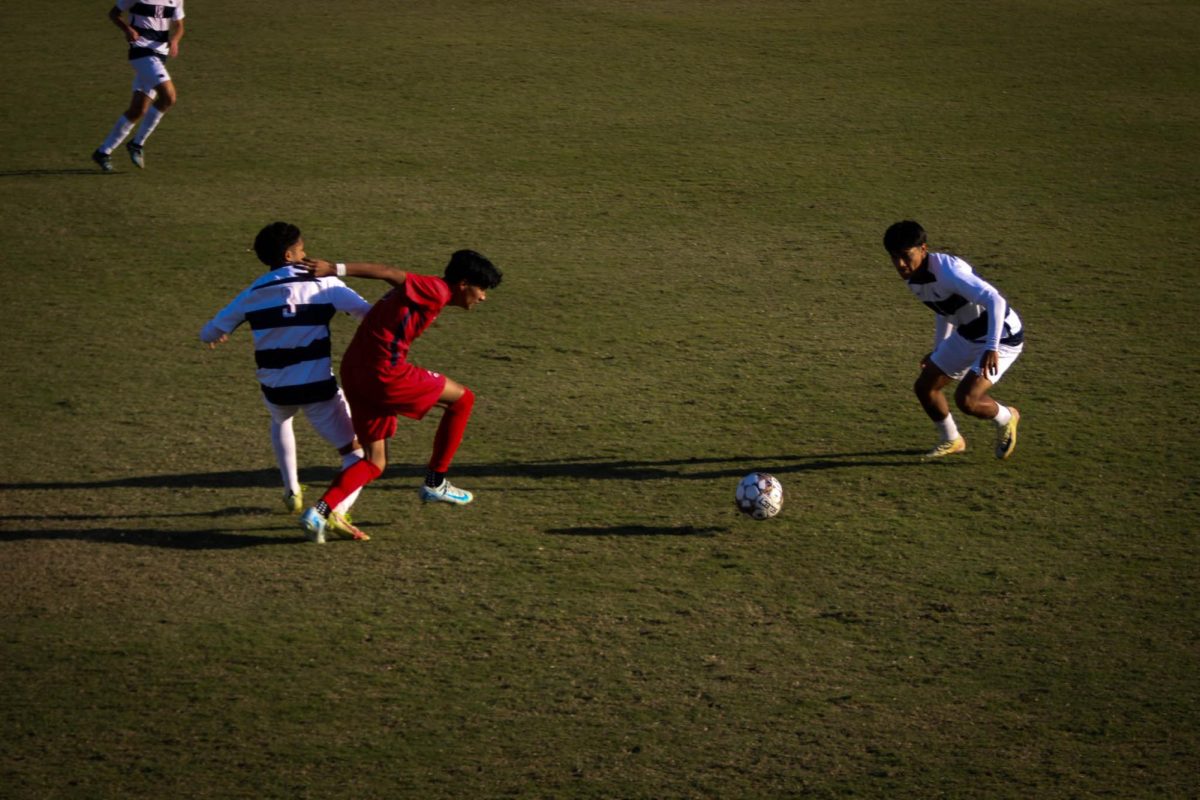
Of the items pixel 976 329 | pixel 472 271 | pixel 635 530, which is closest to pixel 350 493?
pixel 472 271

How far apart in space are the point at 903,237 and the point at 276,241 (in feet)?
12.3

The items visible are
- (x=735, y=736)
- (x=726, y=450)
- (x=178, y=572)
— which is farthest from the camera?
(x=726, y=450)

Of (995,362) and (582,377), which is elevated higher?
(995,362)

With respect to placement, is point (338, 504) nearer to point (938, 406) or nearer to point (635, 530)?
point (635, 530)

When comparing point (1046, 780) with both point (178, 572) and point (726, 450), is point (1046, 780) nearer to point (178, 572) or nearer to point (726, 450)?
point (726, 450)

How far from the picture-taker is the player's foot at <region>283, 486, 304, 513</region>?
26.1 ft

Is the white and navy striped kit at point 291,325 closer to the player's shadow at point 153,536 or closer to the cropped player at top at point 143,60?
the player's shadow at point 153,536

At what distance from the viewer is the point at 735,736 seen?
596cm

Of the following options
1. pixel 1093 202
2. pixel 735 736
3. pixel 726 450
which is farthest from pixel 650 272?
pixel 735 736

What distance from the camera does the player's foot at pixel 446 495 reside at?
8125 millimetres

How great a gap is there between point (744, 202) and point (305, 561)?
307 inches

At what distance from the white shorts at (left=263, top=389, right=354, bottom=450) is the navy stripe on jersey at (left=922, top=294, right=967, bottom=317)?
3.76m

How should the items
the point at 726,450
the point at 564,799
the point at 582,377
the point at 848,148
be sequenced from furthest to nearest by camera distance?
the point at 848,148, the point at 582,377, the point at 726,450, the point at 564,799

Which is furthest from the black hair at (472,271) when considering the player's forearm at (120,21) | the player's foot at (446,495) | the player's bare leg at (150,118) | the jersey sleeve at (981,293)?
the player's forearm at (120,21)
